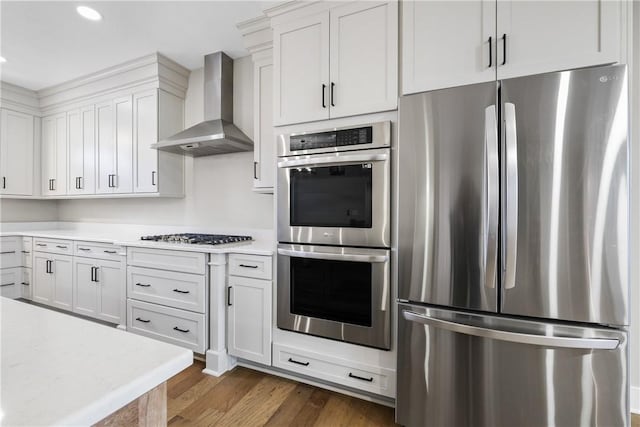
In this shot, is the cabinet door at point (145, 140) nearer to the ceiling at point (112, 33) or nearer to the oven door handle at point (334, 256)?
the ceiling at point (112, 33)

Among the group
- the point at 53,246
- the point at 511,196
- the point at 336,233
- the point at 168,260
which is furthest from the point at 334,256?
the point at 53,246

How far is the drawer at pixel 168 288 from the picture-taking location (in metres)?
2.23

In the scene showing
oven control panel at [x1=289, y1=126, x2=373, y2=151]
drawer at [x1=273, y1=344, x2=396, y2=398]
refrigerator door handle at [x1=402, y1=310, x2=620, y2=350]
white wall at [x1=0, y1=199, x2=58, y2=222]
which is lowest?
drawer at [x1=273, y1=344, x2=396, y2=398]

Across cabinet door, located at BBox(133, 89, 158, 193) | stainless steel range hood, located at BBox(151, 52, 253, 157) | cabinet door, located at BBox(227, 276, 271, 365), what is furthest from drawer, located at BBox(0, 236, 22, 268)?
cabinet door, located at BBox(227, 276, 271, 365)

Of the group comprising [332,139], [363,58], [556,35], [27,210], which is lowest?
[27,210]

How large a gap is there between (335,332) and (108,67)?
354cm

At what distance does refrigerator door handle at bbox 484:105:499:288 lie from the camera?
1.32 meters

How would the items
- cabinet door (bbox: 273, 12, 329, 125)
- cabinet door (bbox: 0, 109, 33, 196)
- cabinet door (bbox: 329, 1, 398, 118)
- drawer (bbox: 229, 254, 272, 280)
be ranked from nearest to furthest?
1. cabinet door (bbox: 329, 1, 398, 118)
2. cabinet door (bbox: 273, 12, 329, 125)
3. drawer (bbox: 229, 254, 272, 280)
4. cabinet door (bbox: 0, 109, 33, 196)

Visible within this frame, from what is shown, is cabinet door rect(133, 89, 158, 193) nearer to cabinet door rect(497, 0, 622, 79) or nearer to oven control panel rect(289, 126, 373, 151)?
oven control panel rect(289, 126, 373, 151)

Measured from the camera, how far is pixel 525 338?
4.08ft

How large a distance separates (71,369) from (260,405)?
1580mm

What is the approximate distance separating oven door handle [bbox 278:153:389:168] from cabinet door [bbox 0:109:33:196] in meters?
3.92

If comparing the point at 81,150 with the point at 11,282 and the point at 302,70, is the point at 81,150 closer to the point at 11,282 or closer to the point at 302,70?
the point at 11,282

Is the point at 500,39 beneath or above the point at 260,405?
above
